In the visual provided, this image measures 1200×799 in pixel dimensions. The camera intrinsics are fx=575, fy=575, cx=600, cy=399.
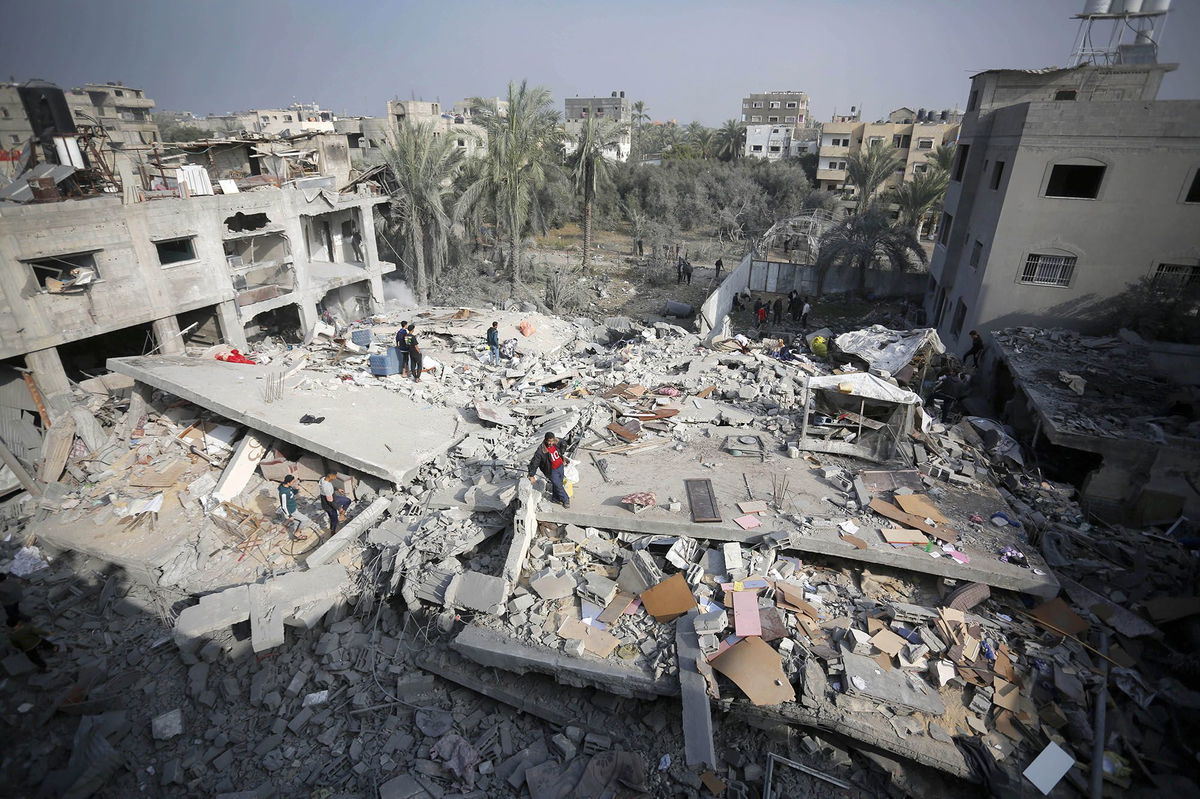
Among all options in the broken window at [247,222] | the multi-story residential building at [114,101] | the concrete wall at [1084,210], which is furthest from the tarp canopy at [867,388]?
the multi-story residential building at [114,101]

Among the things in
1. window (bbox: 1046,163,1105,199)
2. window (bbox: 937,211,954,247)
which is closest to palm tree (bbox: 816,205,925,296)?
window (bbox: 937,211,954,247)

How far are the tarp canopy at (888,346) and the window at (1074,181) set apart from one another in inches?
212

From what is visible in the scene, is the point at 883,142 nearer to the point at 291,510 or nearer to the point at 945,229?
the point at 945,229

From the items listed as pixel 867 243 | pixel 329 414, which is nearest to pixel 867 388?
pixel 329 414

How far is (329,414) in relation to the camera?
39.0 feet

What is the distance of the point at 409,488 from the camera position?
33.4 ft

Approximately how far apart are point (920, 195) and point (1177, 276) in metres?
16.5

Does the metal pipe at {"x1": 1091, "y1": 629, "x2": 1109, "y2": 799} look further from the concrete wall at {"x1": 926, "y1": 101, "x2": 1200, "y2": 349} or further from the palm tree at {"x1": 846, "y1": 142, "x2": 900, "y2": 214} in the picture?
the palm tree at {"x1": 846, "y1": 142, "x2": 900, "y2": 214}

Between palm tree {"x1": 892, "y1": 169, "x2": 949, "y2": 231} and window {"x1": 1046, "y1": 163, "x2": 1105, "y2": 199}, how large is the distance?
1286 cm

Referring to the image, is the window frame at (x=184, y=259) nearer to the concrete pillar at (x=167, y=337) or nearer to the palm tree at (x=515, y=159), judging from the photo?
the concrete pillar at (x=167, y=337)

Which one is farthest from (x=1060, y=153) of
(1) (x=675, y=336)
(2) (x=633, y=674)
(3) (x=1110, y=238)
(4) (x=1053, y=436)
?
(2) (x=633, y=674)

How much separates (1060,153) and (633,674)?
16.8 m

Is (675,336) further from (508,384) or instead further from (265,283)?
(265,283)

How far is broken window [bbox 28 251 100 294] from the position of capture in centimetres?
1276
